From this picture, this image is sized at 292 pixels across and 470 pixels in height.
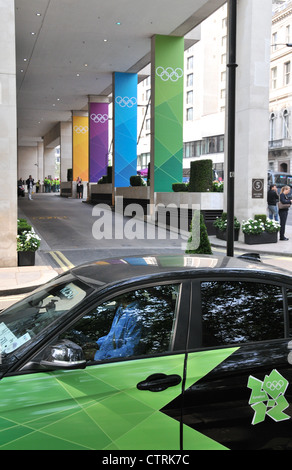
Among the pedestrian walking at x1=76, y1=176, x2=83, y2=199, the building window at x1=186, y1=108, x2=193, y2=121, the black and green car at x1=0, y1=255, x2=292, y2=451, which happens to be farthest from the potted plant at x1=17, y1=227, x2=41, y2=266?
the building window at x1=186, y1=108, x2=193, y2=121

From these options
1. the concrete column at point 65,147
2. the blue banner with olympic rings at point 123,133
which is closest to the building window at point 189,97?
the concrete column at point 65,147

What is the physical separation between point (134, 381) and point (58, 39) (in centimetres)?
2696

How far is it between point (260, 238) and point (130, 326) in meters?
15.4

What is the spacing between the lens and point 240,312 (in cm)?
333

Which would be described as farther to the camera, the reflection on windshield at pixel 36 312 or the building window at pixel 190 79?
the building window at pixel 190 79

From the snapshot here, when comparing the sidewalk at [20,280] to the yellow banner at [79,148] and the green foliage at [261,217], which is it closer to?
the green foliage at [261,217]

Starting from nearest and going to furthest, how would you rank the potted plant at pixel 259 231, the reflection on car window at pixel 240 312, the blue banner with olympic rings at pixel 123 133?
the reflection on car window at pixel 240 312 → the potted plant at pixel 259 231 → the blue banner with olympic rings at pixel 123 133

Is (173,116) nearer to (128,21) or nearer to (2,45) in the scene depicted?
(128,21)

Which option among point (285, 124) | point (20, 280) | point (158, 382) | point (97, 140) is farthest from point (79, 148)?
point (158, 382)

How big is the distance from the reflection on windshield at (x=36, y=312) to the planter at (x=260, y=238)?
48.4ft

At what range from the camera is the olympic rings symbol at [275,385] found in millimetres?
3131

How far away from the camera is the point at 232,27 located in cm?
927

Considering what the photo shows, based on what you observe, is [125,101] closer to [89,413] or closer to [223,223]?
[223,223]

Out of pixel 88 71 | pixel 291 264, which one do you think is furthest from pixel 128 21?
pixel 291 264
